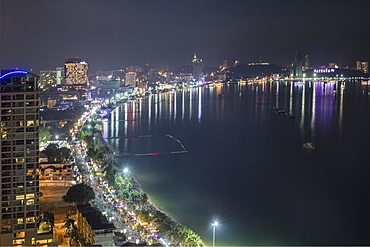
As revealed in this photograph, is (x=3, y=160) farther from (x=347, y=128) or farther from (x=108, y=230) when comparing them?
(x=347, y=128)

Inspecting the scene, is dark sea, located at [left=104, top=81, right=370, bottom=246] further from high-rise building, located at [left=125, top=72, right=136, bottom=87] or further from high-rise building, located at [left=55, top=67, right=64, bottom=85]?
high-rise building, located at [left=125, top=72, right=136, bottom=87]

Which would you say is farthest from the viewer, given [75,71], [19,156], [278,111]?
[75,71]

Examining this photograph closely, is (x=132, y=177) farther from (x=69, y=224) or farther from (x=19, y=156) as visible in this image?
(x=19, y=156)

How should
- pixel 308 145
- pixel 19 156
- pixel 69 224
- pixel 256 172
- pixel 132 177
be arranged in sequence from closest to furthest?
pixel 19 156
pixel 69 224
pixel 132 177
pixel 256 172
pixel 308 145

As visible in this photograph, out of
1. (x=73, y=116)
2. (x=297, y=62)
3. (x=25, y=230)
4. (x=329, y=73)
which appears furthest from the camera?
(x=329, y=73)

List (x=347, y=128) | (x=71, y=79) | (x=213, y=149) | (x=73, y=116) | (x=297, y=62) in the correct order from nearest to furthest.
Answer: (x=213, y=149) → (x=347, y=128) → (x=73, y=116) → (x=71, y=79) → (x=297, y=62)

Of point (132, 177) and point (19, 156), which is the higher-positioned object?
point (19, 156)

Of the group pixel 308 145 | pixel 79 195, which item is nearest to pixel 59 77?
pixel 308 145

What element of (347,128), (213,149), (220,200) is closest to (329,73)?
(347,128)
